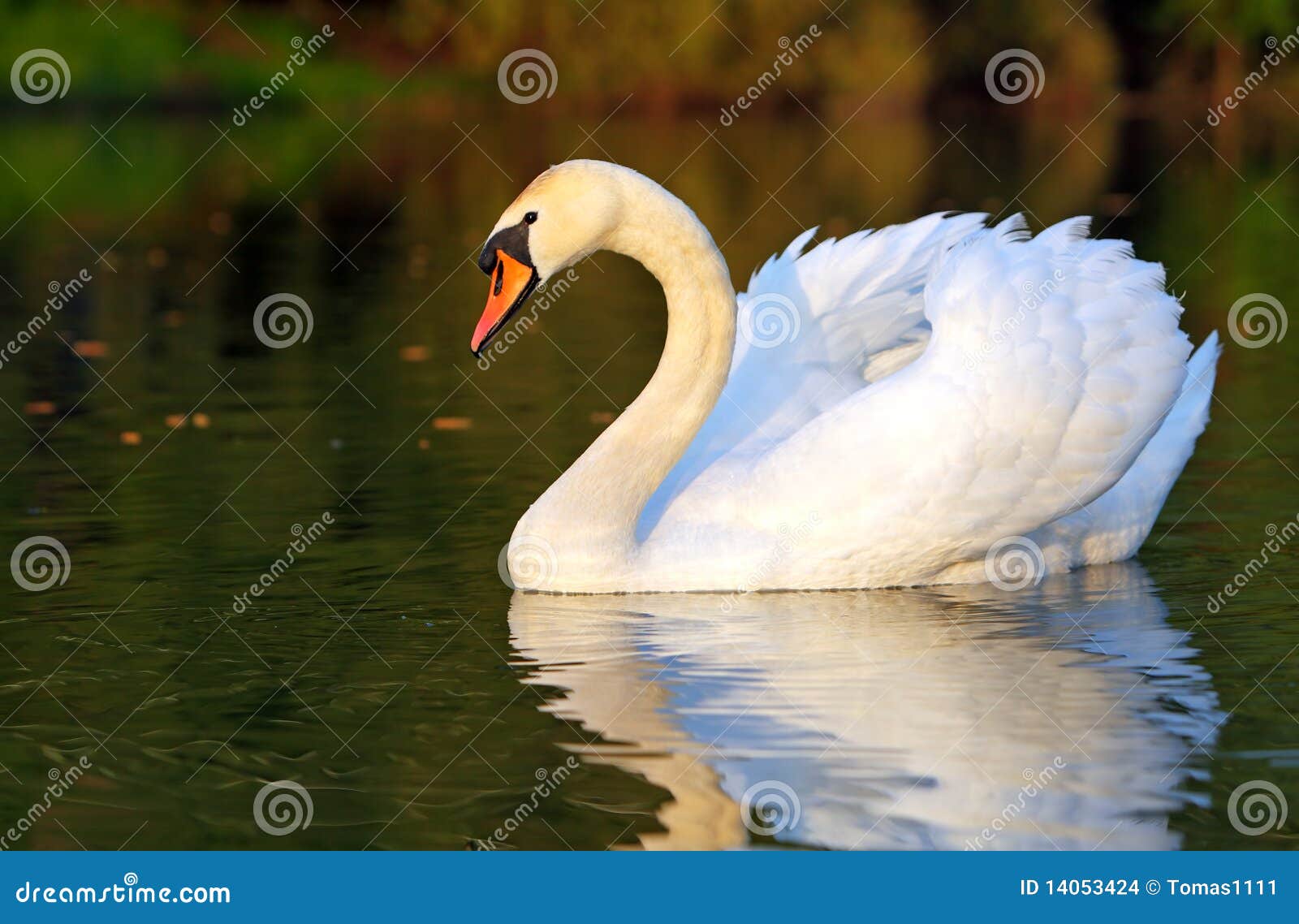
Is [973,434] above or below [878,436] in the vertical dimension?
above

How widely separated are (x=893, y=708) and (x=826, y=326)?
112 inches

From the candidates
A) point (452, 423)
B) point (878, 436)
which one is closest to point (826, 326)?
point (878, 436)

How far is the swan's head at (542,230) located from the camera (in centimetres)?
799

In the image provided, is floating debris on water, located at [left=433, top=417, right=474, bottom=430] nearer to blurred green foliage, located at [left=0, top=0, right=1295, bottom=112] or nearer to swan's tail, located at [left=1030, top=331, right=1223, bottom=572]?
swan's tail, located at [left=1030, top=331, right=1223, bottom=572]

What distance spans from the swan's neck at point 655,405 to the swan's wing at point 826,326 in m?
0.45

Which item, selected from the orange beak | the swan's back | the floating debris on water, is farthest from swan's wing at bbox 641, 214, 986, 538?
the floating debris on water

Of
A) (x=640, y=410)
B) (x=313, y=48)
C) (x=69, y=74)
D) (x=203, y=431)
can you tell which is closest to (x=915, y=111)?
(x=313, y=48)

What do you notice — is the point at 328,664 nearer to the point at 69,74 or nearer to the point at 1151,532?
the point at 1151,532

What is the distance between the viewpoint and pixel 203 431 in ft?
38.9

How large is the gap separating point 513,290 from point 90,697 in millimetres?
2199

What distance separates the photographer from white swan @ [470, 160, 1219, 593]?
7.90 metres

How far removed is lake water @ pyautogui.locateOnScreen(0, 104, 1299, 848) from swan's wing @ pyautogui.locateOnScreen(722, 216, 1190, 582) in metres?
0.35

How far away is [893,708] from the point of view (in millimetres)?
6672

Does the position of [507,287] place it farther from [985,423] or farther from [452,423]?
[452,423]
